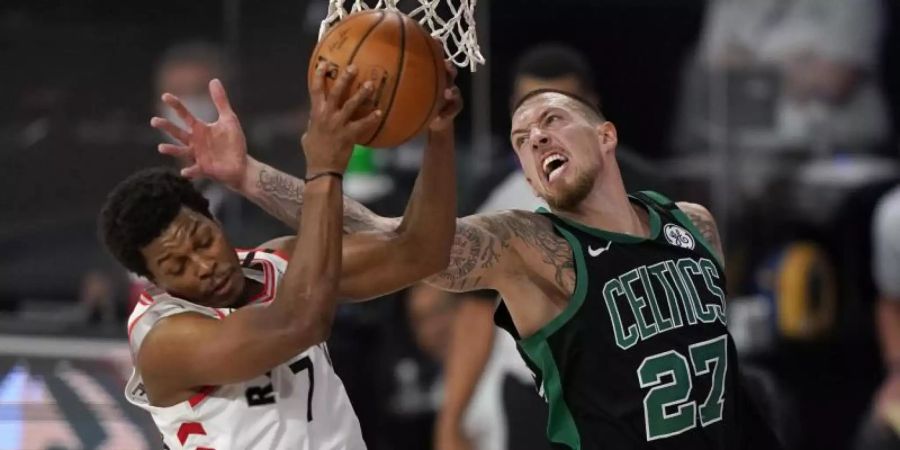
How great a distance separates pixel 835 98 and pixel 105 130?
9.15ft

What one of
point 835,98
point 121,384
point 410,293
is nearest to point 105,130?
point 410,293

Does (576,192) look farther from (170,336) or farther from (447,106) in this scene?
(170,336)

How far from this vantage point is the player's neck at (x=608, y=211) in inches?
121

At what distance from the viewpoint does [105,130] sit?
566 centimetres

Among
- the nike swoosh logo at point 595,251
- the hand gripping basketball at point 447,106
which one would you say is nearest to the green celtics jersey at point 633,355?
the nike swoosh logo at point 595,251

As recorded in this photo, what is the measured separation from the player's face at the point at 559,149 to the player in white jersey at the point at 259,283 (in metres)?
0.32

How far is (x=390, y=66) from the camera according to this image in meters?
2.61

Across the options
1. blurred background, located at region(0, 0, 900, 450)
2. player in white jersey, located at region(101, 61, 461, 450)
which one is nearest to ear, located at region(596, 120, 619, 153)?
player in white jersey, located at region(101, 61, 461, 450)

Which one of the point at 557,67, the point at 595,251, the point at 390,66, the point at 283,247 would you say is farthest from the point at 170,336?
the point at 557,67

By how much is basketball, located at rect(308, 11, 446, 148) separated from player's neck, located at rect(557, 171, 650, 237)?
513 millimetres

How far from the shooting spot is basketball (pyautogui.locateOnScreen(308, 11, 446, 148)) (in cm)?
258

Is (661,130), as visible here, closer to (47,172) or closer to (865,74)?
(865,74)

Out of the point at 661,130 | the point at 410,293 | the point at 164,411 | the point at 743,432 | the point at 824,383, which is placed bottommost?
the point at 824,383

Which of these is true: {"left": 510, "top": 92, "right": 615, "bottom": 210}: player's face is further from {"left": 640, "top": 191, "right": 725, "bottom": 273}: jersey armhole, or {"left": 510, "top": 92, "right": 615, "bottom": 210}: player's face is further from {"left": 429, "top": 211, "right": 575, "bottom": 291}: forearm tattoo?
{"left": 640, "top": 191, "right": 725, "bottom": 273}: jersey armhole
